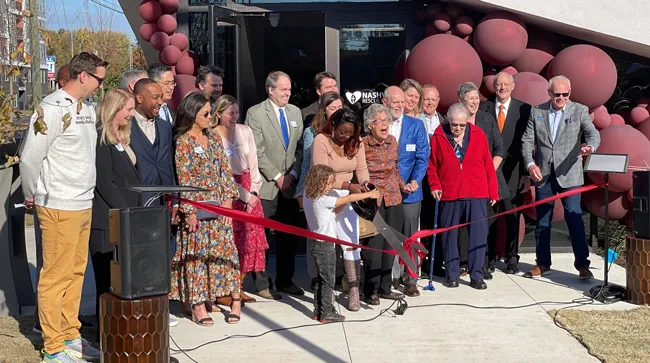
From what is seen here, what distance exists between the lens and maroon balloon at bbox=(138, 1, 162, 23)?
968 cm

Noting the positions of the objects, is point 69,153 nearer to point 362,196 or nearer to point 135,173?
point 135,173

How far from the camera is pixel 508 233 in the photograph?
883 cm

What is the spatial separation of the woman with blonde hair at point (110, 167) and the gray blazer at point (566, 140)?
4.11m

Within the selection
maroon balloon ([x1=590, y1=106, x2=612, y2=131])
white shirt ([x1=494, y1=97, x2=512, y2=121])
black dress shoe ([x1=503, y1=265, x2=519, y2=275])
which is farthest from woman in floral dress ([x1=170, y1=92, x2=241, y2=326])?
maroon balloon ([x1=590, y1=106, x2=612, y2=131])

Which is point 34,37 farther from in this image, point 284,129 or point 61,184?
point 284,129

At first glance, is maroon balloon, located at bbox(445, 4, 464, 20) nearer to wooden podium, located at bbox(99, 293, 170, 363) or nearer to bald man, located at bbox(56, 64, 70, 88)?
bald man, located at bbox(56, 64, 70, 88)

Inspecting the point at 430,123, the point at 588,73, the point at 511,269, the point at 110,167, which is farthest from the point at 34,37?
the point at 588,73

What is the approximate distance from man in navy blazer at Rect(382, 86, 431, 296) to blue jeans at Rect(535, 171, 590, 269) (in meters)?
1.38

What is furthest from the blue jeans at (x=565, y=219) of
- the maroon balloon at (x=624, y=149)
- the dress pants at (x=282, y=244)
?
the dress pants at (x=282, y=244)

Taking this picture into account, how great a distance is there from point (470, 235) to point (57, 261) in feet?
13.3

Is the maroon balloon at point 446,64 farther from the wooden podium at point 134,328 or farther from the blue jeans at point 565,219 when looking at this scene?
the wooden podium at point 134,328

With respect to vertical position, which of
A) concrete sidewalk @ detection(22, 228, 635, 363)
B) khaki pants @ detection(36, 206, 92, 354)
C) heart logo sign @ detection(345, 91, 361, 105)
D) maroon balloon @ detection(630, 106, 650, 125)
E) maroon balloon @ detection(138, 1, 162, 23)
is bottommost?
concrete sidewalk @ detection(22, 228, 635, 363)

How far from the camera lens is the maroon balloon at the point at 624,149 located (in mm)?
8617

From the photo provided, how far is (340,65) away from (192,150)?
4.02 metres
